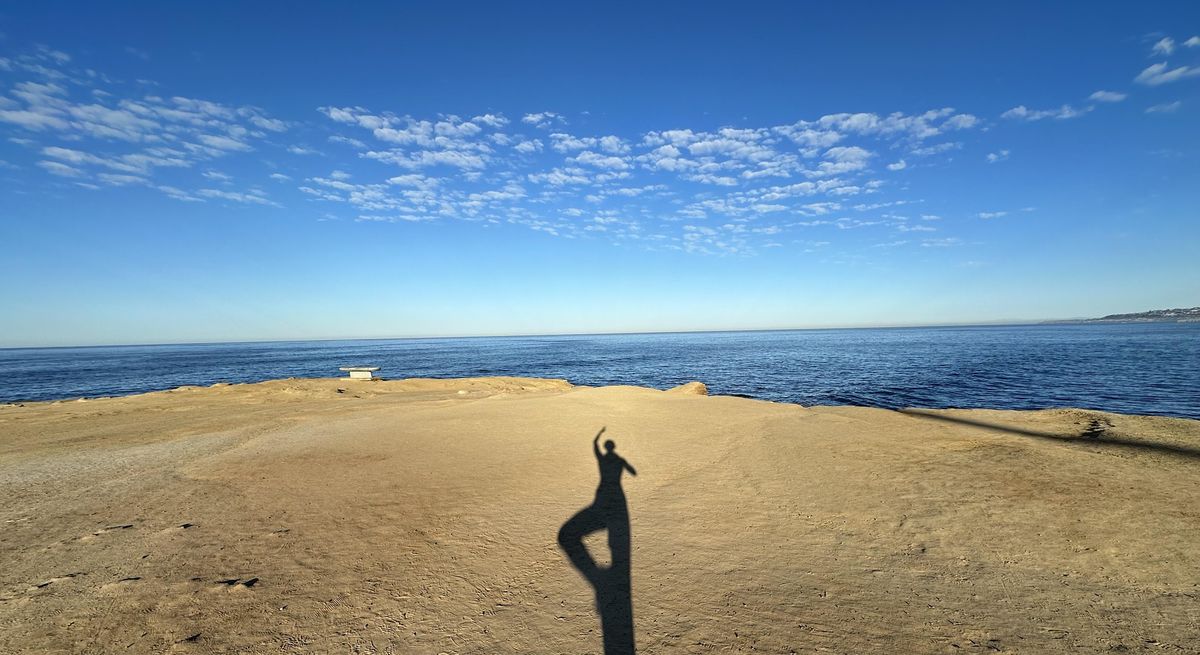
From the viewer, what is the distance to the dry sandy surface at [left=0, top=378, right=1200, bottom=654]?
4.20 meters

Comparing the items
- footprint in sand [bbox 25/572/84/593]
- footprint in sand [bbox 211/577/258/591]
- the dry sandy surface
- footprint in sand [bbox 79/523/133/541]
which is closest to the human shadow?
the dry sandy surface

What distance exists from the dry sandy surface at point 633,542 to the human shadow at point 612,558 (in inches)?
5.9

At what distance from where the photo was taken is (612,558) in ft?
18.7

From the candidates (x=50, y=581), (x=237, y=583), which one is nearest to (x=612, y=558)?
(x=237, y=583)

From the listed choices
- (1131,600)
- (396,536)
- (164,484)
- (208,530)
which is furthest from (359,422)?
(1131,600)

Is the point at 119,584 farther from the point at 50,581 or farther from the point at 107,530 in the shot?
the point at 107,530

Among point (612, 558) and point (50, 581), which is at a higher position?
point (50, 581)

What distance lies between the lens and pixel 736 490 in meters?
8.23

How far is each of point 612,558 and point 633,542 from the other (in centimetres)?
57

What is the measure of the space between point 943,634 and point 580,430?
9.56 meters

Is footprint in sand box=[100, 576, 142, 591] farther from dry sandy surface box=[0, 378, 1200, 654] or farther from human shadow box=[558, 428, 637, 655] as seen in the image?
human shadow box=[558, 428, 637, 655]

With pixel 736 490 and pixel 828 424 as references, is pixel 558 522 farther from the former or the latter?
pixel 828 424

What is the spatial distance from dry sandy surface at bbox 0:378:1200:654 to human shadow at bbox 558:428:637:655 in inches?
5.9

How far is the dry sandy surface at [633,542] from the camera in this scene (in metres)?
4.20
